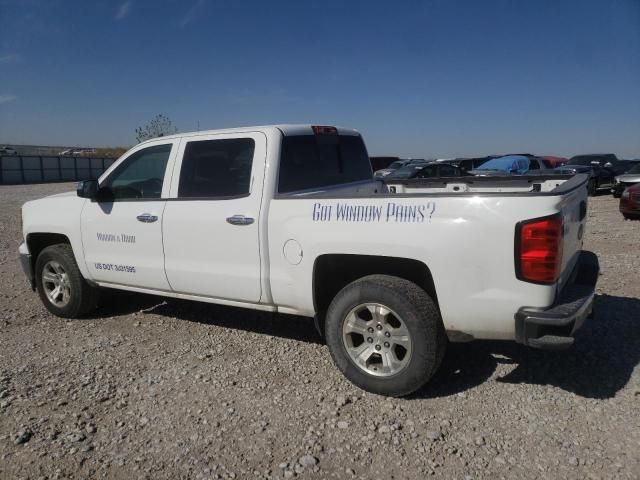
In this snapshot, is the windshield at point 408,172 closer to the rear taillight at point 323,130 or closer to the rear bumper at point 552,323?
the rear taillight at point 323,130

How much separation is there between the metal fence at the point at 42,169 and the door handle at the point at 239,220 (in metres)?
33.9

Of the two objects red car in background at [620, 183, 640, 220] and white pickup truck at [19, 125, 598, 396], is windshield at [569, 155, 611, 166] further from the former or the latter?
white pickup truck at [19, 125, 598, 396]

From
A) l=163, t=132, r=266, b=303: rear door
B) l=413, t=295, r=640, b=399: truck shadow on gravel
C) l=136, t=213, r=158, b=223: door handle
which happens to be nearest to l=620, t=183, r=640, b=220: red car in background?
l=413, t=295, r=640, b=399: truck shadow on gravel

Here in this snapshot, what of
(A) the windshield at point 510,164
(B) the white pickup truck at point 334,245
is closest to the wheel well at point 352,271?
(B) the white pickup truck at point 334,245

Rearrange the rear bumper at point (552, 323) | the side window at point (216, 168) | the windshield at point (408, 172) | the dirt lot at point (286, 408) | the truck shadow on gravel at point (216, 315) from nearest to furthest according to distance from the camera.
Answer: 1. the dirt lot at point (286, 408)
2. the rear bumper at point (552, 323)
3. the side window at point (216, 168)
4. the truck shadow on gravel at point (216, 315)
5. the windshield at point (408, 172)

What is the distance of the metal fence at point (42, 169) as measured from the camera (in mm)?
33500

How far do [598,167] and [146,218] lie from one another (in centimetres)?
1962

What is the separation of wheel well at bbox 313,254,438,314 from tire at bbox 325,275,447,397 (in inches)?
5.5

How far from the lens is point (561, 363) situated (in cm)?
395

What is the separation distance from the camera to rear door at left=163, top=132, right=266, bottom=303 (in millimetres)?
3918

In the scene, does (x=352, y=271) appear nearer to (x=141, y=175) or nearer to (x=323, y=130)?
(x=323, y=130)

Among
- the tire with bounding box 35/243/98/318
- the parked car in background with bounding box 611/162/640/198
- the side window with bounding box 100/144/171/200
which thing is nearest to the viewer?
the side window with bounding box 100/144/171/200

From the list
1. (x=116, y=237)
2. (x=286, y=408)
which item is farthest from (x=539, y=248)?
(x=116, y=237)

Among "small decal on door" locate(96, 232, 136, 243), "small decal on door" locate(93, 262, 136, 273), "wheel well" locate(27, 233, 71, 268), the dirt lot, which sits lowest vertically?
the dirt lot
